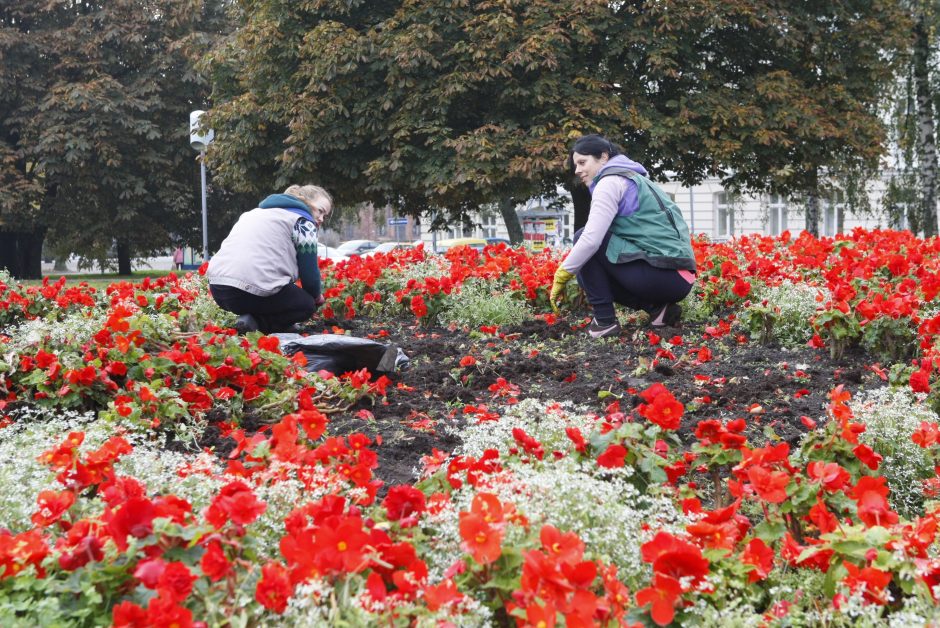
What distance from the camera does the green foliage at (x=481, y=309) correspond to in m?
6.63

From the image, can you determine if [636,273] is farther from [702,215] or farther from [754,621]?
[702,215]

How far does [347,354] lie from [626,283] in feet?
6.47

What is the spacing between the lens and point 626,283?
5852mm

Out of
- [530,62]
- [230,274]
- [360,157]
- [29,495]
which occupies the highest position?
[530,62]

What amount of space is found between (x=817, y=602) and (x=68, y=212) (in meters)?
25.9

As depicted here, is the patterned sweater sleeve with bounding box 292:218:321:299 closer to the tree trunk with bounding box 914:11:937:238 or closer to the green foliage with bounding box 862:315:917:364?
the green foliage with bounding box 862:315:917:364

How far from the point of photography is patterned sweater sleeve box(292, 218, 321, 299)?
19.4 ft

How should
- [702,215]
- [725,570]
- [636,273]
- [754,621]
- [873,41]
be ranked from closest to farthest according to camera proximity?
1. [754,621]
2. [725,570]
3. [636,273]
4. [873,41]
5. [702,215]

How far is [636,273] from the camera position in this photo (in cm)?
579

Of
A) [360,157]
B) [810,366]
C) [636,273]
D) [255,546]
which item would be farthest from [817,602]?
[360,157]

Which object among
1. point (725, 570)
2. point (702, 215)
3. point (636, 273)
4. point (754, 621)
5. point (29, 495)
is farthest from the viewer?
point (702, 215)

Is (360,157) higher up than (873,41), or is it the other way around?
(873,41)

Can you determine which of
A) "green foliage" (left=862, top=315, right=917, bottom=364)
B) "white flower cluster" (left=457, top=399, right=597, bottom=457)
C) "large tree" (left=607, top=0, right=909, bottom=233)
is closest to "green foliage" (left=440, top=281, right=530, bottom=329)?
"green foliage" (left=862, top=315, right=917, bottom=364)

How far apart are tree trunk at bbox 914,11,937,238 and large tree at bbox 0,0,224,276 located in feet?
52.3
